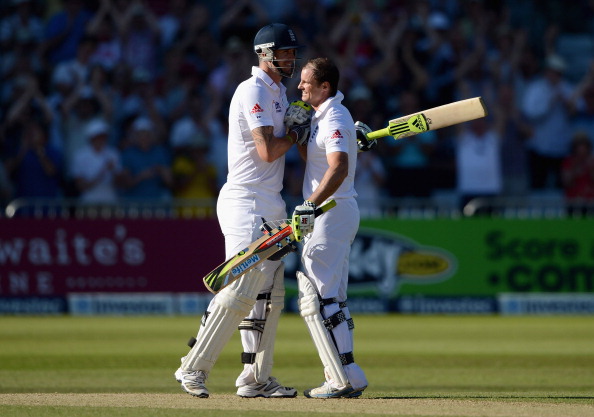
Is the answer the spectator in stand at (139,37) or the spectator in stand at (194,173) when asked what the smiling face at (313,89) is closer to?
the spectator in stand at (194,173)

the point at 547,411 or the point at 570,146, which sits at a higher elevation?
the point at 570,146

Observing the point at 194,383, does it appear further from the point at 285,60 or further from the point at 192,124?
the point at 192,124

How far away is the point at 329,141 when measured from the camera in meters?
6.19

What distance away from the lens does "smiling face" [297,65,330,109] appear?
6.35 m

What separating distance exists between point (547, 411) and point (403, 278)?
25.2ft

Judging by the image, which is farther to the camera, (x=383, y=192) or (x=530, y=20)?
(x=530, y=20)

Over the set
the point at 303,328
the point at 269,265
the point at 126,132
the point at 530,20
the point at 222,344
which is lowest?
the point at 303,328

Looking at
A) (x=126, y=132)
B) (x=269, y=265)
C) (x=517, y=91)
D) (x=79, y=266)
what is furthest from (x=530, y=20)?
(x=269, y=265)

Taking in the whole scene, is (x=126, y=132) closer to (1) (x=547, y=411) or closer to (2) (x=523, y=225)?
(2) (x=523, y=225)

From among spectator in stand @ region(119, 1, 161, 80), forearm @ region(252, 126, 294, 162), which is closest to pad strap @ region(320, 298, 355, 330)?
A: forearm @ region(252, 126, 294, 162)

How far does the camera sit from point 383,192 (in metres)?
14.0

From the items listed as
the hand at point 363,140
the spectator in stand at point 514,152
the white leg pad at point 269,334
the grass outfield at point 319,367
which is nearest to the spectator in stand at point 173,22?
the grass outfield at point 319,367

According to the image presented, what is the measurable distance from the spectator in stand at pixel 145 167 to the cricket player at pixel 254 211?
7313 mm

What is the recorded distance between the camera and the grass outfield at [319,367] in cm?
589
